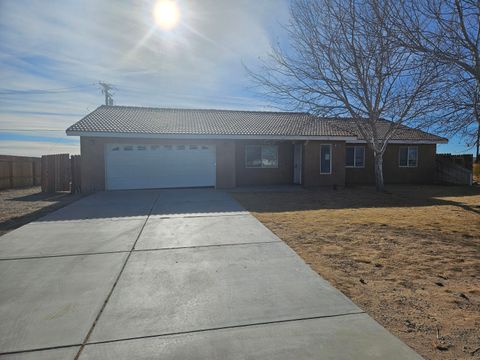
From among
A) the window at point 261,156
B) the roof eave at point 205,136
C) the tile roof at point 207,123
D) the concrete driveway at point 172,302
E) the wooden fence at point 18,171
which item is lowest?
the concrete driveway at point 172,302

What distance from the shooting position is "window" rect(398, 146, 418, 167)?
1831cm

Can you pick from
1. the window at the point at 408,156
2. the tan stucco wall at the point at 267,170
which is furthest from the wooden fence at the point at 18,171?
the window at the point at 408,156

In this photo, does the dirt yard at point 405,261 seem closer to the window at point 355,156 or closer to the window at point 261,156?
the window at point 261,156

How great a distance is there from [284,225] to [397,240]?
236 cm

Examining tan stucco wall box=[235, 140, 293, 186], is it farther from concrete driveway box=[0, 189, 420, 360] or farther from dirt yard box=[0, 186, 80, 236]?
concrete driveway box=[0, 189, 420, 360]

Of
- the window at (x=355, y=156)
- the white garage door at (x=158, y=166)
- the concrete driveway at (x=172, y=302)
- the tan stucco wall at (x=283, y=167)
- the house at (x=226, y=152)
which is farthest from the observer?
the window at (x=355, y=156)

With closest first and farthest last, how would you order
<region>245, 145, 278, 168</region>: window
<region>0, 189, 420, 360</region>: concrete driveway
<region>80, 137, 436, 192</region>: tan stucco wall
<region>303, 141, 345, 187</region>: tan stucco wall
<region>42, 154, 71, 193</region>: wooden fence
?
<region>0, 189, 420, 360</region>: concrete driveway
<region>80, 137, 436, 192</region>: tan stucco wall
<region>42, 154, 71, 193</region>: wooden fence
<region>303, 141, 345, 187</region>: tan stucco wall
<region>245, 145, 278, 168</region>: window

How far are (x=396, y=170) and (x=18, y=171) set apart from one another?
22115mm

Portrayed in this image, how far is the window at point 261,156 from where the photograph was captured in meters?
15.8

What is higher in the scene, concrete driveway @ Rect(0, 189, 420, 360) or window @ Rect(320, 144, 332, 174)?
window @ Rect(320, 144, 332, 174)

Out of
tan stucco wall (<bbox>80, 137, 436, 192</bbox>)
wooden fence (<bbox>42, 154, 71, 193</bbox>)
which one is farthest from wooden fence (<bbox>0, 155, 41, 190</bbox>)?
tan stucco wall (<bbox>80, 137, 436, 192</bbox>)

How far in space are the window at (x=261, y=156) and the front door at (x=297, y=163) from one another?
1.13m

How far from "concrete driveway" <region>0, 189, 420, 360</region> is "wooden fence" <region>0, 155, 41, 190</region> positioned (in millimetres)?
11773

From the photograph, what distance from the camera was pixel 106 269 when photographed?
414cm
